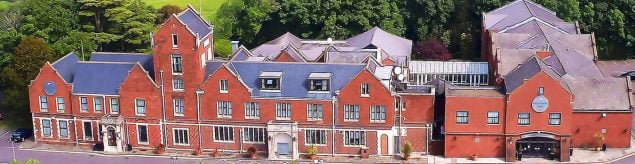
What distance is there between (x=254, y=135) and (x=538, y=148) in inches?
903

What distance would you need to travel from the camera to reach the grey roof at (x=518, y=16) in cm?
8988

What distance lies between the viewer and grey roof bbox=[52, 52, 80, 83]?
7675 centimetres

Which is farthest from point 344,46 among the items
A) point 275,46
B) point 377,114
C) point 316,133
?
point 377,114

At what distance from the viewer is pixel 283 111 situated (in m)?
72.4

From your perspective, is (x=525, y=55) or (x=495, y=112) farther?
(x=525, y=55)

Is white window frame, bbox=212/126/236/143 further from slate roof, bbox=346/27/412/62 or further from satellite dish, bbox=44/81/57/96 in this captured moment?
slate roof, bbox=346/27/412/62

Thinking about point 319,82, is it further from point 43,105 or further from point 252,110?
point 43,105

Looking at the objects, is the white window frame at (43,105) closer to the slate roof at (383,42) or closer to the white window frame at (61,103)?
the white window frame at (61,103)

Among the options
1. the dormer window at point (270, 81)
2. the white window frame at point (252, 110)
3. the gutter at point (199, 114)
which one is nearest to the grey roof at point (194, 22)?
the gutter at point (199, 114)

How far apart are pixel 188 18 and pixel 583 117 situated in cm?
3336

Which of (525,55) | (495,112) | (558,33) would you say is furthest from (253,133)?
(558,33)

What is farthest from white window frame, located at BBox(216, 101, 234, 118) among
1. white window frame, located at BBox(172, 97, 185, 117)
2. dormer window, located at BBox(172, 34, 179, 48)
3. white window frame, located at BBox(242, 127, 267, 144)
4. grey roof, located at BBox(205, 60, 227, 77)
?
dormer window, located at BBox(172, 34, 179, 48)

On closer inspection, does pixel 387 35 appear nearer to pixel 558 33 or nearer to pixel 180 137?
pixel 558 33

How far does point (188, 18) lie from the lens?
245 feet
